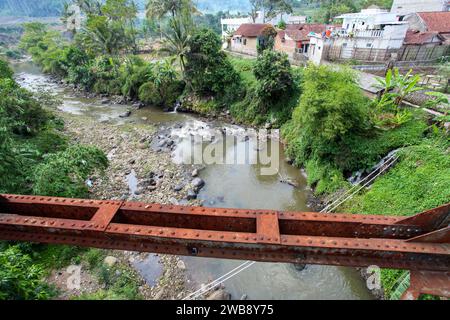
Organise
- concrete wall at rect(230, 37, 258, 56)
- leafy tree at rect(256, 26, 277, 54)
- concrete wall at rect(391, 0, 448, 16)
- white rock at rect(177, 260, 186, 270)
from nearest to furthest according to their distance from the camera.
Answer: white rock at rect(177, 260, 186, 270) → concrete wall at rect(391, 0, 448, 16) → leafy tree at rect(256, 26, 277, 54) → concrete wall at rect(230, 37, 258, 56)

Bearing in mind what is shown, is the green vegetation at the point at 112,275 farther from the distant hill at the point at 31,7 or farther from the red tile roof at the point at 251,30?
the distant hill at the point at 31,7

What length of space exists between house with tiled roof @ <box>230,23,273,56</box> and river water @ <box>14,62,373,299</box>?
1508cm

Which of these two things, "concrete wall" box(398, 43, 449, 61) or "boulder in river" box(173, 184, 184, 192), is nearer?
"boulder in river" box(173, 184, 184, 192)

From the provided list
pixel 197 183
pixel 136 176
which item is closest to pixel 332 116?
pixel 197 183

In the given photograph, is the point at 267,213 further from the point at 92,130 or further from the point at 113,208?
the point at 92,130

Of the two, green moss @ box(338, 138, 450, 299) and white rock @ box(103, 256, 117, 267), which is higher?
green moss @ box(338, 138, 450, 299)

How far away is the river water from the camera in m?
6.59

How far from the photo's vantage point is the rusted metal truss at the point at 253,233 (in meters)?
2.18

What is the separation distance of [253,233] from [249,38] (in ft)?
100

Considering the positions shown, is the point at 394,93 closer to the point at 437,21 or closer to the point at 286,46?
the point at 286,46

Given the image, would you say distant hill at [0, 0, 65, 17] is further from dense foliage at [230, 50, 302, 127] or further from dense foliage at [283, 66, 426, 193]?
dense foliage at [283, 66, 426, 193]

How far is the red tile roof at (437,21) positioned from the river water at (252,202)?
21.1m

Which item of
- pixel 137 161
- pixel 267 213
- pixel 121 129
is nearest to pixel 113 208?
pixel 267 213

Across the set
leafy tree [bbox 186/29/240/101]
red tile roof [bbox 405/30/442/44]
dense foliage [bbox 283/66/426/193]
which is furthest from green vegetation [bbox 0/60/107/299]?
red tile roof [bbox 405/30/442/44]
